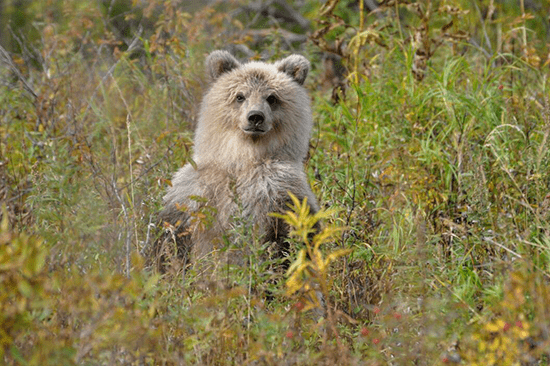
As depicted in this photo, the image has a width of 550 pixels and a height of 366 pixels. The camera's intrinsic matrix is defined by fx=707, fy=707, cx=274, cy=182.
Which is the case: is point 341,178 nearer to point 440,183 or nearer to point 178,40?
point 440,183

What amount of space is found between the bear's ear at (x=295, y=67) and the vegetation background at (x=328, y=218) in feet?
1.51

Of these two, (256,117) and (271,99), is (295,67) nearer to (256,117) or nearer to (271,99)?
(271,99)

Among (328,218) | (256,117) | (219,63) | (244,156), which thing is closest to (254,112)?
(256,117)

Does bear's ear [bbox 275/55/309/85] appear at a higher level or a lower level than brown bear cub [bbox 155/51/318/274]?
higher

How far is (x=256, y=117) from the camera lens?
4.70 m

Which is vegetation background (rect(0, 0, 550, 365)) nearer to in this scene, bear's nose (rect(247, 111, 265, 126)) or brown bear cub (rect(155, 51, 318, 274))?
brown bear cub (rect(155, 51, 318, 274))

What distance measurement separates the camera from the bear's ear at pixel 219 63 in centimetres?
508

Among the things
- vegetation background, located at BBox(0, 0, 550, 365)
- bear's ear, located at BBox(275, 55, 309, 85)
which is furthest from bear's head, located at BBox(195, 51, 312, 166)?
vegetation background, located at BBox(0, 0, 550, 365)

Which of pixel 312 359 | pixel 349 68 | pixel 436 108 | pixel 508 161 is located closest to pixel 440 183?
pixel 508 161

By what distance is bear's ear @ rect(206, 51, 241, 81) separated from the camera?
5.08 m

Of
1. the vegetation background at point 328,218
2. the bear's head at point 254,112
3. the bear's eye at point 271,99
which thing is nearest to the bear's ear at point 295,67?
the bear's head at point 254,112

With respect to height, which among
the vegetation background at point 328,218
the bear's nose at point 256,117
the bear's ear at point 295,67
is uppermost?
the bear's ear at point 295,67

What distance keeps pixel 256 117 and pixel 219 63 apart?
2.16 feet

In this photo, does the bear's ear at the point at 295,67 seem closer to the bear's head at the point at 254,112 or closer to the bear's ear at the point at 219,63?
the bear's head at the point at 254,112
